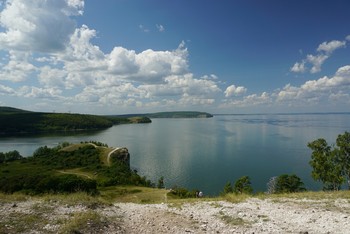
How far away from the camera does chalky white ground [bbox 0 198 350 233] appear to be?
36.7ft

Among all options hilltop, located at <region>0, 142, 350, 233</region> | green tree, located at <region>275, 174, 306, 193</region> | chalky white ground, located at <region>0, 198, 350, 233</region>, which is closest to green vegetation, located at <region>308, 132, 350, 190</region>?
green tree, located at <region>275, 174, 306, 193</region>

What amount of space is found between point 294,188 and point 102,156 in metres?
84.1

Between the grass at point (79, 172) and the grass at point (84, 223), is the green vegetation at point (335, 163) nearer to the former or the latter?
the grass at point (84, 223)

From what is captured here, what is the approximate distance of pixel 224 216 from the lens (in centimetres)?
1301

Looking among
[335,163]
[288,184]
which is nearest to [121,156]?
[288,184]

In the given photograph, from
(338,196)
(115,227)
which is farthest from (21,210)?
(338,196)

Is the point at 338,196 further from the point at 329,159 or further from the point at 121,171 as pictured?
the point at 121,171

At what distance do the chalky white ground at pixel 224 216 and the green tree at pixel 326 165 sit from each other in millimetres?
32338

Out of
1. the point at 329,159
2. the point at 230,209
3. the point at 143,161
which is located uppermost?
the point at 230,209

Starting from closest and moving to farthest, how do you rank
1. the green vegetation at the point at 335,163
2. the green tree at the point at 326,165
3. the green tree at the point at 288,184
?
the green tree at the point at 326,165 → the green vegetation at the point at 335,163 → the green tree at the point at 288,184

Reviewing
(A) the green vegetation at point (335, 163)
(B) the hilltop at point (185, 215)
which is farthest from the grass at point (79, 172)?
(B) the hilltop at point (185, 215)

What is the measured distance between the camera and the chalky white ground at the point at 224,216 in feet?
36.7

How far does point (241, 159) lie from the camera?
332ft

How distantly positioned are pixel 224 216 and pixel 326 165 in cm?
3906
